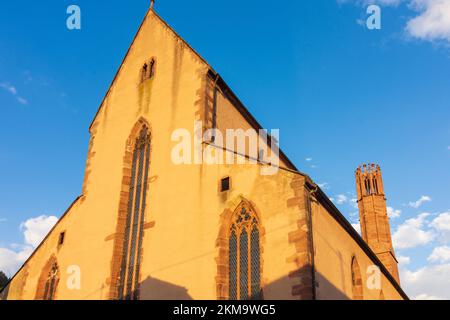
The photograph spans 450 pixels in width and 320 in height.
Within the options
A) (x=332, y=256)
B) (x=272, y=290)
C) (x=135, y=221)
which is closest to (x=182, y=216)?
(x=135, y=221)

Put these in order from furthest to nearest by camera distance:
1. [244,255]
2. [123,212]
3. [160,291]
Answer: [123,212]
[160,291]
[244,255]

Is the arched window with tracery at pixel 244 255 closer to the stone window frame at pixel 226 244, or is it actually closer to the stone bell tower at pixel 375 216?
the stone window frame at pixel 226 244

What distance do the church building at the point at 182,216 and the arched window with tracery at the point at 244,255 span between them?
3 centimetres

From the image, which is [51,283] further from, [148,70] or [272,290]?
[272,290]

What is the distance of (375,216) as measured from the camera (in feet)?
124

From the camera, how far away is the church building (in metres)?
11.9

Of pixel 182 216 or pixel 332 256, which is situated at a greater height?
pixel 182 216

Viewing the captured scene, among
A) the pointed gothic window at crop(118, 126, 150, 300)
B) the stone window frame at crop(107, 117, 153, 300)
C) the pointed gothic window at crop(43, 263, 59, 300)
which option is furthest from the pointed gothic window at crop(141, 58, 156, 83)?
the pointed gothic window at crop(43, 263, 59, 300)

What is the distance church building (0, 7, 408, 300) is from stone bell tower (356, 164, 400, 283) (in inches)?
606

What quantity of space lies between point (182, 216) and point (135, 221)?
2597 millimetres

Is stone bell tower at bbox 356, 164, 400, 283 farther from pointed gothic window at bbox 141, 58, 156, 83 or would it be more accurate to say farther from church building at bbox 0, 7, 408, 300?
pointed gothic window at bbox 141, 58, 156, 83

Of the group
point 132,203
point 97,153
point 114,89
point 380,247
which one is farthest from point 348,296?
point 380,247
